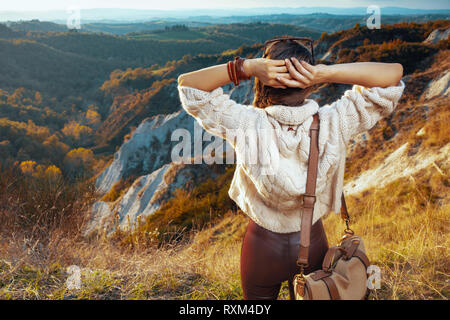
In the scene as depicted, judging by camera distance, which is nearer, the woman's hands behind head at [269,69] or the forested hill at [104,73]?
the woman's hands behind head at [269,69]

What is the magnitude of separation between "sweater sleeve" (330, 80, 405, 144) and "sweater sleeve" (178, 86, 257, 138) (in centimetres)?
41

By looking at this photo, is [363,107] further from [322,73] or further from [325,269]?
[325,269]

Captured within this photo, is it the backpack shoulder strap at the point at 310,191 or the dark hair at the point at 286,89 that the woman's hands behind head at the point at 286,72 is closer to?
the dark hair at the point at 286,89

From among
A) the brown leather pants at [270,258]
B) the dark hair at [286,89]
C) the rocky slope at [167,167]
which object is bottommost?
the rocky slope at [167,167]

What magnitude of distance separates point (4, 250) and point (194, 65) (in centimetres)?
6980

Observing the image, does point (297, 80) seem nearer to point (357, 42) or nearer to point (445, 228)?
point (445, 228)

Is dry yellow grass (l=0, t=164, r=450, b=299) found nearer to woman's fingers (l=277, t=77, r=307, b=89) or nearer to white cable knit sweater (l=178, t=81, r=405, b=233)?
white cable knit sweater (l=178, t=81, r=405, b=233)

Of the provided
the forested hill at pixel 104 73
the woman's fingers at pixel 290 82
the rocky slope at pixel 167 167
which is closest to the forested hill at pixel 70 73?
the forested hill at pixel 104 73

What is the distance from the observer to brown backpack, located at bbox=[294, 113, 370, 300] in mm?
1245

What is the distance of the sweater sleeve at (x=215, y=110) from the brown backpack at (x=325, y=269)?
322 millimetres

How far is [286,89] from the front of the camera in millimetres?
1334

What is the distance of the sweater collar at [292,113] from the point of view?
51.4 inches

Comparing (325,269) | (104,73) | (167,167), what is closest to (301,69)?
(325,269)

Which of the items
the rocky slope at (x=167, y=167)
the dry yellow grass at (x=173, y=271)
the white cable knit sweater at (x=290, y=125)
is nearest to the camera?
the white cable knit sweater at (x=290, y=125)
